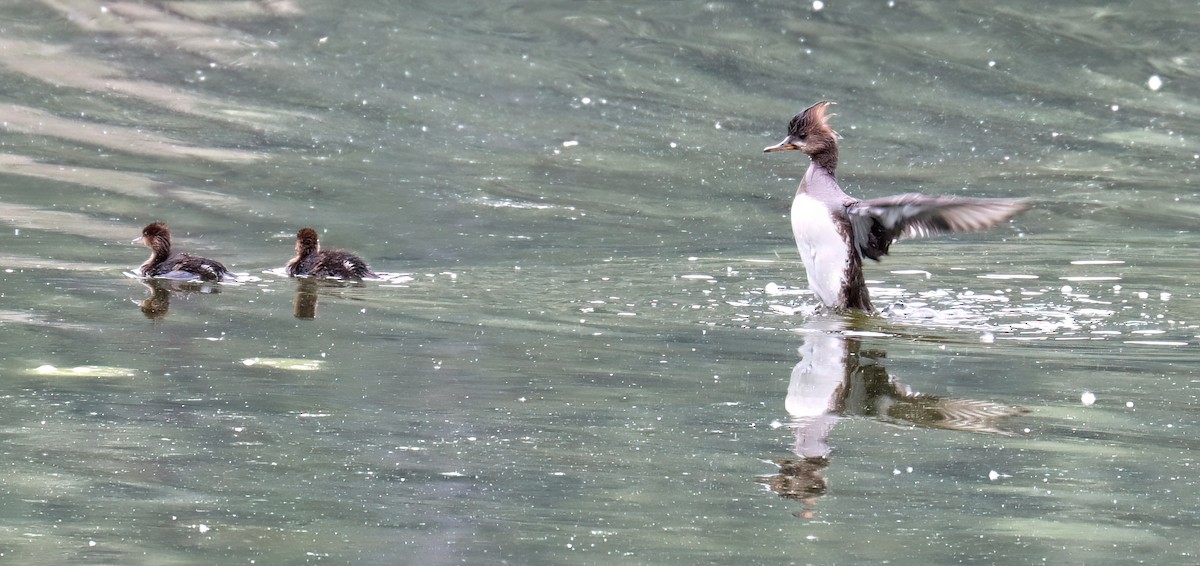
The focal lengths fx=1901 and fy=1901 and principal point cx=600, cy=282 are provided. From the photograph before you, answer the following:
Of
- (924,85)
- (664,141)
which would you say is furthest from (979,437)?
(924,85)

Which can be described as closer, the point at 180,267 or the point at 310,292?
the point at 310,292

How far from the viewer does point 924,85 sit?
59.3 ft

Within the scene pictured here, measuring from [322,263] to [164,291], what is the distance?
0.87 meters

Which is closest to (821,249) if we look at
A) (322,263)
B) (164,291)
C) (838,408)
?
(838,408)

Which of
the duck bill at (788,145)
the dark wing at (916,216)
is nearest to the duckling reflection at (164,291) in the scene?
the duck bill at (788,145)

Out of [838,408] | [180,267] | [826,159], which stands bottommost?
[838,408]

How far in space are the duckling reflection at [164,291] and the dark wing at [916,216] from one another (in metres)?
3.13

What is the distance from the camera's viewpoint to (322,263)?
31.9 ft

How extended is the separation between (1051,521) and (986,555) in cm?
40

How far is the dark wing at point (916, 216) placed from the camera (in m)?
8.01

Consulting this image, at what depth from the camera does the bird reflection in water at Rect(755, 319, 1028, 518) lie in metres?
5.64

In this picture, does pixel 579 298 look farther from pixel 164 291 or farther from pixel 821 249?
pixel 164 291

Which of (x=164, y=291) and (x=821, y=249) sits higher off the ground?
(x=821, y=249)

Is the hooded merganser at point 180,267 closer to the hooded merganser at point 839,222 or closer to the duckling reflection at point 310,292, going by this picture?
the duckling reflection at point 310,292
